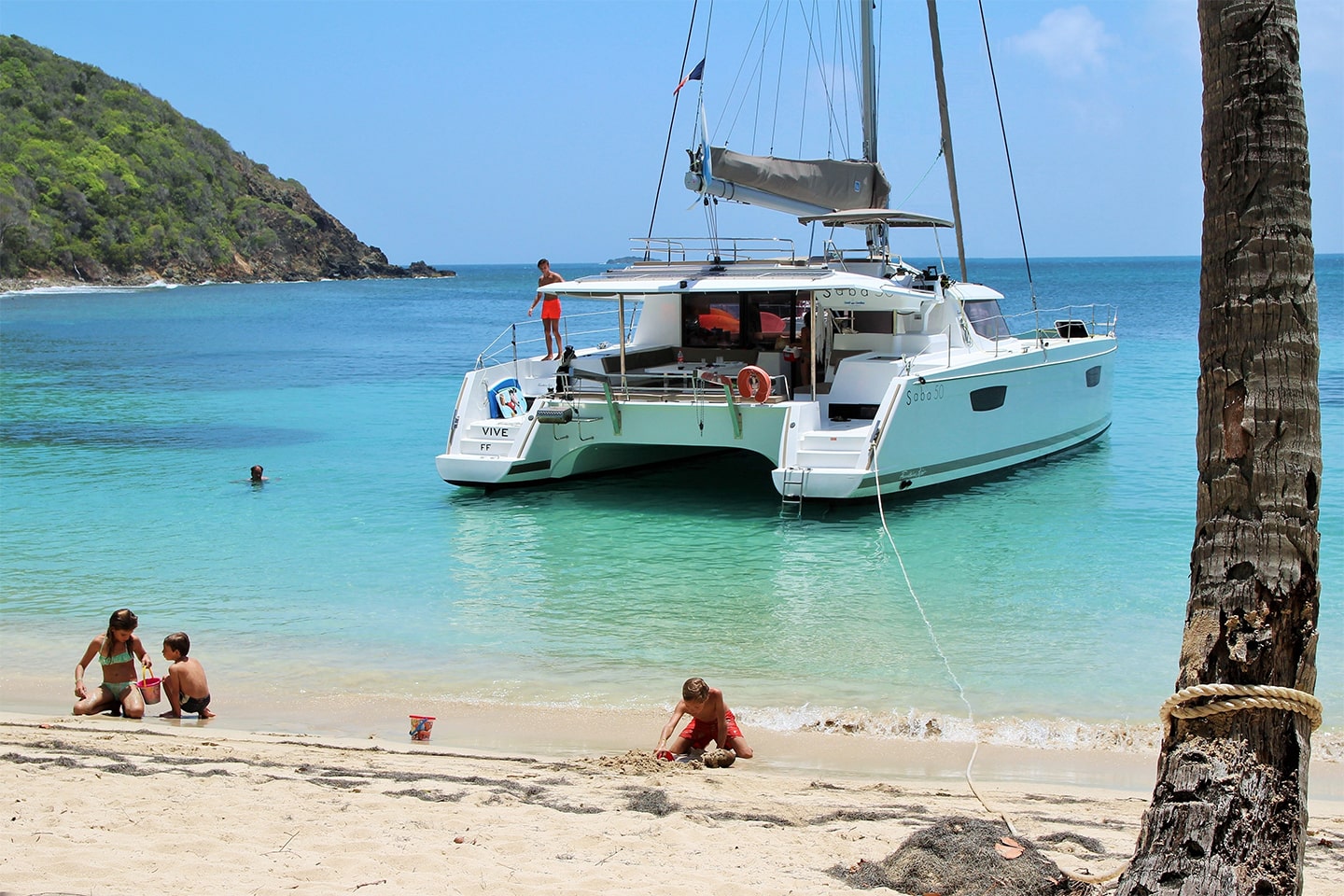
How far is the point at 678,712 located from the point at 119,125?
11504 cm

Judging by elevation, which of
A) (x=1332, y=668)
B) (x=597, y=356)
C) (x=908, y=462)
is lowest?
(x=1332, y=668)

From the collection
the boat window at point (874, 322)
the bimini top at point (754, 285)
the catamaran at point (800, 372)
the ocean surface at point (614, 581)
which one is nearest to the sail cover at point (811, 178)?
the catamaran at point (800, 372)

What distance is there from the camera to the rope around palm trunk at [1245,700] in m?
3.52

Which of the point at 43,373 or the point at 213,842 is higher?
the point at 43,373

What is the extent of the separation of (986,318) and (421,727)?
11761mm

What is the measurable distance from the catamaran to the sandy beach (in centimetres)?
654

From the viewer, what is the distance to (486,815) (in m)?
5.33

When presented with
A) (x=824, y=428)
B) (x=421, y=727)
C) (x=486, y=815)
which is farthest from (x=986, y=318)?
(x=486, y=815)

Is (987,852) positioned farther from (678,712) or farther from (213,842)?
(213,842)

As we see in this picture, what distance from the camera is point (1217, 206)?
367 centimetres

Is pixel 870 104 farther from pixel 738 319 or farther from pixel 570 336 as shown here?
pixel 570 336

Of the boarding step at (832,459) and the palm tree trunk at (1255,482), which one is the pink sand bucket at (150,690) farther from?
the boarding step at (832,459)

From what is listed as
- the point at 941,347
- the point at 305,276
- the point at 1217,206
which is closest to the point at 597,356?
the point at 941,347

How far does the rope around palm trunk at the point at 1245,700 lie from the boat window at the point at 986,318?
42.9 ft
